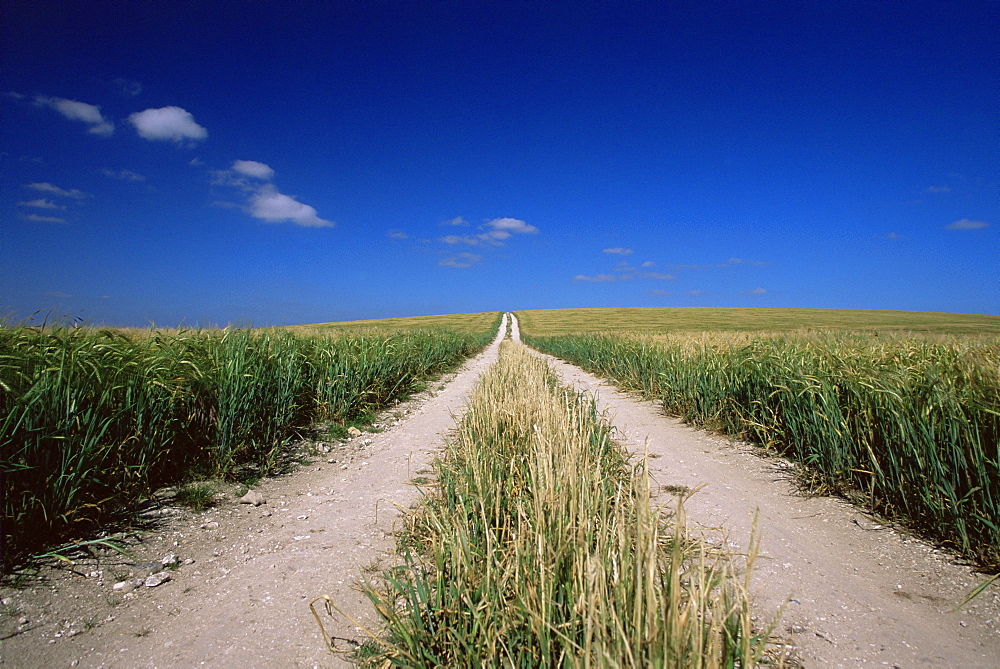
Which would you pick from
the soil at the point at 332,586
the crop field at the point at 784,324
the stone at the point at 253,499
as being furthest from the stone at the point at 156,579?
the crop field at the point at 784,324

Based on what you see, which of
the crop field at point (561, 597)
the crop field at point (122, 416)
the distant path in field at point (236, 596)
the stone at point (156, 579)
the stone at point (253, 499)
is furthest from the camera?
the stone at point (253, 499)

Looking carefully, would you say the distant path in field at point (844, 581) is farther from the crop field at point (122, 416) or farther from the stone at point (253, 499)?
the crop field at point (122, 416)

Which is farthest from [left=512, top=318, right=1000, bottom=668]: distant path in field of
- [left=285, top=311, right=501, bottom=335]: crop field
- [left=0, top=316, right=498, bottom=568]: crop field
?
[left=285, top=311, right=501, bottom=335]: crop field

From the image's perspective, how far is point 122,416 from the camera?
3334mm

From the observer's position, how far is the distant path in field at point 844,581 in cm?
201

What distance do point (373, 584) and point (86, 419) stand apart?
2234mm

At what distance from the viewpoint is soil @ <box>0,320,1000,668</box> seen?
2.02 m

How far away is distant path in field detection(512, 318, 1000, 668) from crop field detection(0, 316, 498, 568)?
350 cm

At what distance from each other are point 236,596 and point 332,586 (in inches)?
19.7

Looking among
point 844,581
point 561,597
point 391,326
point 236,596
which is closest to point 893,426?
point 844,581

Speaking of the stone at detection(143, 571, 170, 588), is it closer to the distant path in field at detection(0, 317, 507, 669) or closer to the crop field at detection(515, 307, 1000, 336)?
the distant path in field at detection(0, 317, 507, 669)

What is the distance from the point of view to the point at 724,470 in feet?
15.3

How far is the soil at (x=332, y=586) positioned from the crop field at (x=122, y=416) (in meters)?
0.35

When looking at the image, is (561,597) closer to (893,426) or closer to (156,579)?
(156,579)
